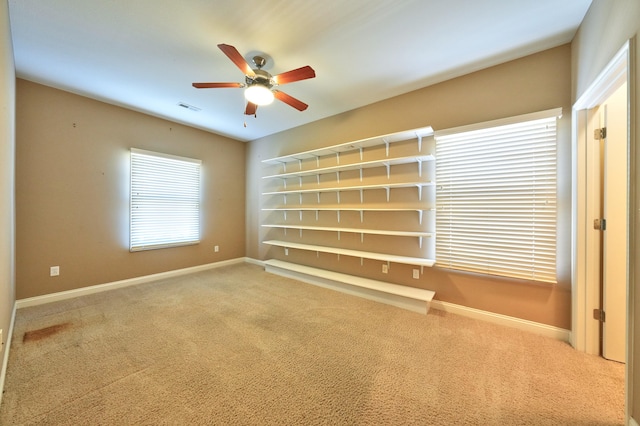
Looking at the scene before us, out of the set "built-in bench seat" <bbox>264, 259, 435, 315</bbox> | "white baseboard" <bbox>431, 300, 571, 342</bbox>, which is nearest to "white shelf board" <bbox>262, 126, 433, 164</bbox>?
"built-in bench seat" <bbox>264, 259, 435, 315</bbox>

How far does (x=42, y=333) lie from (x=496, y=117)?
5.19 meters

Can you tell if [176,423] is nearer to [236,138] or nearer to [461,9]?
[461,9]

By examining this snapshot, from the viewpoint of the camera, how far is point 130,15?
2.02 metres

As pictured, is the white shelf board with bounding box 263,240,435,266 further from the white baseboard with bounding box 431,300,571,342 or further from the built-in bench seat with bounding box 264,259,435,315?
the white baseboard with bounding box 431,300,571,342

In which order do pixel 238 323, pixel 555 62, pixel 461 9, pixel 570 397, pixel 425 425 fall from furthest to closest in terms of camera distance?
pixel 238 323, pixel 555 62, pixel 461 9, pixel 570 397, pixel 425 425

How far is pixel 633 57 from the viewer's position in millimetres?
1395

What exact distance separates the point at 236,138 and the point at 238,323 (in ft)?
13.4

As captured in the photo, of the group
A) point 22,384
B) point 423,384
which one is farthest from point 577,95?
point 22,384

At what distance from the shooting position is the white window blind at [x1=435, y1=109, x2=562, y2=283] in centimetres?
238

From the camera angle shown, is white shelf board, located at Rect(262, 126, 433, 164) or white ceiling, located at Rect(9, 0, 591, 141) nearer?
white ceiling, located at Rect(9, 0, 591, 141)

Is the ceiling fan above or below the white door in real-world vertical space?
above

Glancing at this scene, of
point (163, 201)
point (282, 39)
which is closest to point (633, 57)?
point (282, 39)

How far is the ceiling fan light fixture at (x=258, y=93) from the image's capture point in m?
2.43

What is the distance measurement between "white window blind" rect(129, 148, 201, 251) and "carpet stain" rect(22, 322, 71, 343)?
1544 mm
